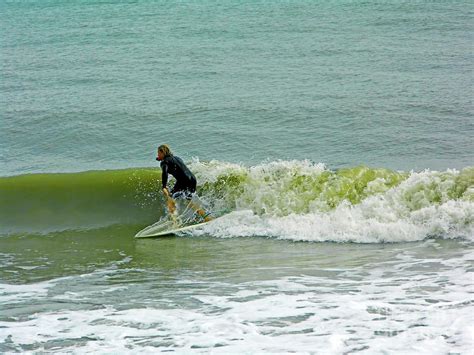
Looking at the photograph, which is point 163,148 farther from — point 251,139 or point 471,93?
point 471,93

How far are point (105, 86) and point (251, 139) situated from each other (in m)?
7.29

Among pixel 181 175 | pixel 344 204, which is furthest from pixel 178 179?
pixel 344 204

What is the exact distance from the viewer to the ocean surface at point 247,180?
812 centimetres

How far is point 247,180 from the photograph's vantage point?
14969mm

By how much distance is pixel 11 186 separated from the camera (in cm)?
1670

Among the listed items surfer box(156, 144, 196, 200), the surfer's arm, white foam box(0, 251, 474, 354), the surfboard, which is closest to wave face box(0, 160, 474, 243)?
the surfboard

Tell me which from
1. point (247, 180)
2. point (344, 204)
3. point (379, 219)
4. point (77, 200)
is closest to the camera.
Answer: point (379, 219)

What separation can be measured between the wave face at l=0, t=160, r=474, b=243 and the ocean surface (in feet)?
0.13

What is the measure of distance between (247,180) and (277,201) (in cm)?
91

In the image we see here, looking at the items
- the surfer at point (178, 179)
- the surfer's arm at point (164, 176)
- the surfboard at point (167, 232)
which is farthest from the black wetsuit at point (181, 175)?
the surfboard at point (167, 232)

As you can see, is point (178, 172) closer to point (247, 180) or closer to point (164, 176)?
point (164, 176)

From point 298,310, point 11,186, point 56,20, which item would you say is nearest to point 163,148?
point 11,186

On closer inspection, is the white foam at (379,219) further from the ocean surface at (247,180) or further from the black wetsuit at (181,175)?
the black wetsuit at (181,175)

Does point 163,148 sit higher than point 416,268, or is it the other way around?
point 163,148
